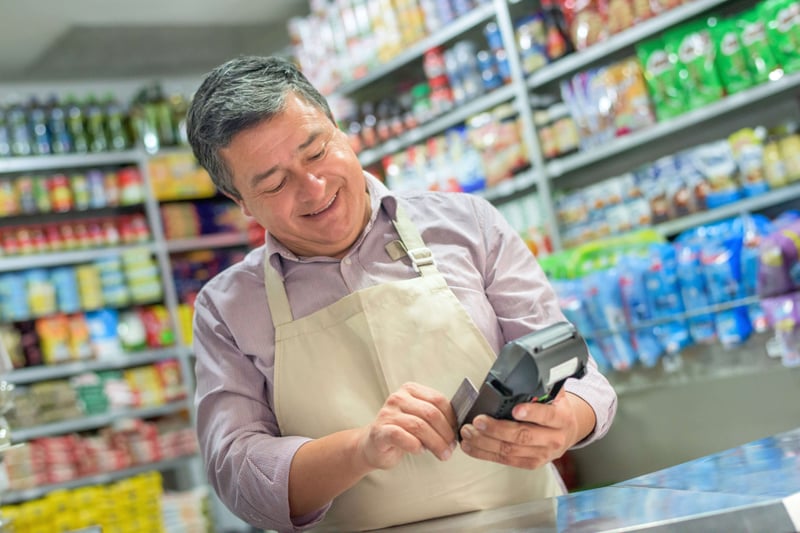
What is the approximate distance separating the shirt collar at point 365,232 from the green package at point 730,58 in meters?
2.27

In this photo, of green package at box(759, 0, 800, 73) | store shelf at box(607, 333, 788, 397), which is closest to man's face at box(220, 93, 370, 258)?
store shelf at box(607, 333, 788, 397)

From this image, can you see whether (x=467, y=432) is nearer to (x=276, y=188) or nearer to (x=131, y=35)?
(x=276, y=188)

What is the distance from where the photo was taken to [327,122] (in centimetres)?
160

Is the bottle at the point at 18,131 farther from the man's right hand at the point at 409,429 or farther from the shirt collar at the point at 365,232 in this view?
the man's right hand at the point at 409,429

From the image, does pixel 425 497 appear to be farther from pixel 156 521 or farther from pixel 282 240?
pixel 156 521

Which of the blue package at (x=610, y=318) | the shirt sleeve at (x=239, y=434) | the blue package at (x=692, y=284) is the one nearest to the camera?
the shirt sleeve at (x=239, y=434)

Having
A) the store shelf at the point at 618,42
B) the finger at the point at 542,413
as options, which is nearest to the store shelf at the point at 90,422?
the store shelf at the point at 618,42

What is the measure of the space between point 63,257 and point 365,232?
475 centimetres

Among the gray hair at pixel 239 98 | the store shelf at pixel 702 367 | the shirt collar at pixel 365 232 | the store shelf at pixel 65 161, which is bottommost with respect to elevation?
the store shelf at pixel 702 367

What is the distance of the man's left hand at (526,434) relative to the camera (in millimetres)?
1310

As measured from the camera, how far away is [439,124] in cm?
461

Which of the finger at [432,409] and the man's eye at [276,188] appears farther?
the man's eye at [276,188]

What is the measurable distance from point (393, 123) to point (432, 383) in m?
3.35

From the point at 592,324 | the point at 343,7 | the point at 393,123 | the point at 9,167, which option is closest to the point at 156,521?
the point at 9,167
